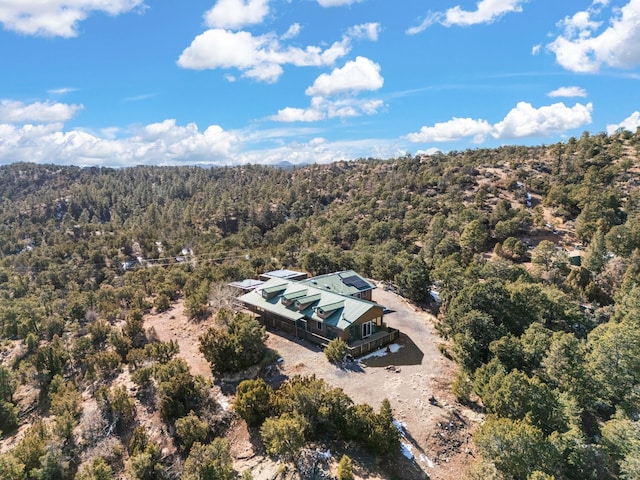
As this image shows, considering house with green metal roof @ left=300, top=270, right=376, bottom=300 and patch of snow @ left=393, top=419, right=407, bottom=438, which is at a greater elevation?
house with green metal roof @ left=300, top=270, right=376, bottom=300

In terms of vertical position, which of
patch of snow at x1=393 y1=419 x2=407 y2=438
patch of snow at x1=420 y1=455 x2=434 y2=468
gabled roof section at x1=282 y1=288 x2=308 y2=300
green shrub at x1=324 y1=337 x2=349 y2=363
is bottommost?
patch of snow at x1=420 y1=455 x2=434 y2=468

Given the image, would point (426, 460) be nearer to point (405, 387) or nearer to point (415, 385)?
point (405, 387)

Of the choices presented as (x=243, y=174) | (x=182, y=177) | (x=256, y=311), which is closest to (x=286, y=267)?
(x=256, y=311)

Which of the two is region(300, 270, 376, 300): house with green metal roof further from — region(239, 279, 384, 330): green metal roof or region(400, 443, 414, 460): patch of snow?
region(400, 443, 414, 460): patch of snow

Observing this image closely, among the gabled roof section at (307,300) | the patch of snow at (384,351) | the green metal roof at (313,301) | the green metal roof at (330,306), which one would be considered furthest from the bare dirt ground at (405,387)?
the green metal roof at (330,306)

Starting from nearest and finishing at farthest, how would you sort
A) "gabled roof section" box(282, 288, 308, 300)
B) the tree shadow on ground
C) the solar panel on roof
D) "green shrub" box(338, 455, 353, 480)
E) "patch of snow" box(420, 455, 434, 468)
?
1. "green shrub" box(338, 455, 353, 480)
2. "patch of snow" box(420, 455, 434, 468)
3. the tree shadow on ground
4. "gabled roof section" box(282, 288, 308, 300)
5. the solar panel on roof

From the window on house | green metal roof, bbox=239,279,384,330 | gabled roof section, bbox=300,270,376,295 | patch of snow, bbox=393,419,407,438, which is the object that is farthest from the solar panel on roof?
patch of snow, bbox=393,419,407,438

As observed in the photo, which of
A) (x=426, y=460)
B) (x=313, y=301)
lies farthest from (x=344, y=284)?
(x=426, y=460)

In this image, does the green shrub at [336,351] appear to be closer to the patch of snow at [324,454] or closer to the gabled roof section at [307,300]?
the gabled roof section at [307,300]
